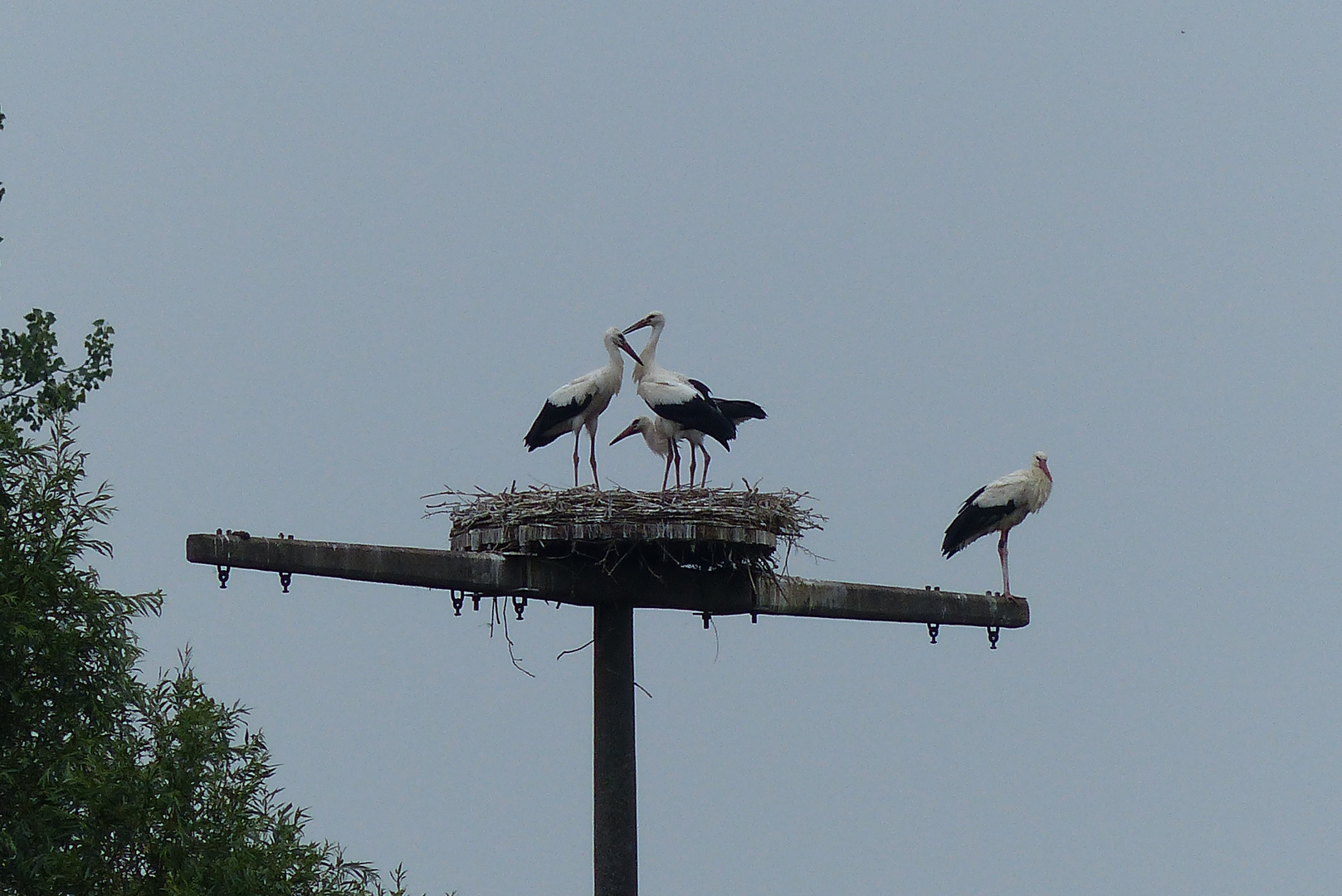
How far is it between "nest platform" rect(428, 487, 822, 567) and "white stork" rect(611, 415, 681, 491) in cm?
187

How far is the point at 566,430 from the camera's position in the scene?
1202cm

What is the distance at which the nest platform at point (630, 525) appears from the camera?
9.27 m

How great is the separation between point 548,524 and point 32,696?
325 centimetres

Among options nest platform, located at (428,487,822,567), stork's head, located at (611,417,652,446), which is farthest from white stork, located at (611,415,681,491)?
nest platform, located at (428,487,822,567)

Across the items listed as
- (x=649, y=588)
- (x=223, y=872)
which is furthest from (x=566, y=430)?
(x=223, y=872)

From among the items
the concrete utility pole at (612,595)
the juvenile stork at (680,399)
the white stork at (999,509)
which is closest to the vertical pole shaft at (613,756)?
the concrete utility pole at (612,595)

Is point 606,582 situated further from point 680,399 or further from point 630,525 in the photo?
point 680,399

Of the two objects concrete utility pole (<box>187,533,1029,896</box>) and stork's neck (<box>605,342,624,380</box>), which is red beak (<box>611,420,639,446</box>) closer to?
stork's neck (<box>605,342,624,380</box>)

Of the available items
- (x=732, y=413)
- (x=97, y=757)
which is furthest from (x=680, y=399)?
(x=97, y=757)

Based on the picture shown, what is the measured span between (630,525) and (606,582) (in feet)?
1.23

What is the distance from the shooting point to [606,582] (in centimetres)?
946

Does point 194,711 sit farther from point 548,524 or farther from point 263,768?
point 548,524

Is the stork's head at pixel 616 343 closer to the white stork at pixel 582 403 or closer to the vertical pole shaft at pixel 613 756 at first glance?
the white stork at pixel 582 403

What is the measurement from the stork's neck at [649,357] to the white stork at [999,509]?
2510mm
